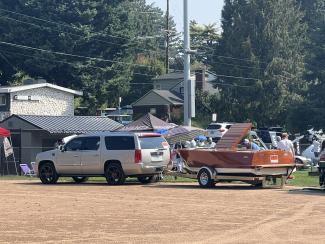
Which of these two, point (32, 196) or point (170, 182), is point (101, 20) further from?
point (32, 196)

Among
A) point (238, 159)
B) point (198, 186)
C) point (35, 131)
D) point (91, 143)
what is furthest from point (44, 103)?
point (238, 159)

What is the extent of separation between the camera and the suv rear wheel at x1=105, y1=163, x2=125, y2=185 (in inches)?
1174

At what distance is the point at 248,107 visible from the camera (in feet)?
254

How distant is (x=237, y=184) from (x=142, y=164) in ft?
11.4

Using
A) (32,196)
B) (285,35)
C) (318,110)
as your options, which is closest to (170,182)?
(32,196)

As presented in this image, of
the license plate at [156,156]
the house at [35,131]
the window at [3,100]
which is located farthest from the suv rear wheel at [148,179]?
the window at [3,100]

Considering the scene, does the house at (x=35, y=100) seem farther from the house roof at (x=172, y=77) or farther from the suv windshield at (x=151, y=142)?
the suv windshield at (x=151, y=142)

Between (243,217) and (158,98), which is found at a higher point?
(158,98)

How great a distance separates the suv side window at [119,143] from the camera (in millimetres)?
29741

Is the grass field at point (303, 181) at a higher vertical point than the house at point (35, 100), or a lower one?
lower

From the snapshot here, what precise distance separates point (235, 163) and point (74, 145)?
6.79 metres

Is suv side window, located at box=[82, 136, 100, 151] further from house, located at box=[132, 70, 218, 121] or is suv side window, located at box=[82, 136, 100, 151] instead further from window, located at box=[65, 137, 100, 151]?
house, located at box=[132, 70, 218, 121]

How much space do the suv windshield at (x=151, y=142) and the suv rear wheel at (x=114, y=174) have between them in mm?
1183

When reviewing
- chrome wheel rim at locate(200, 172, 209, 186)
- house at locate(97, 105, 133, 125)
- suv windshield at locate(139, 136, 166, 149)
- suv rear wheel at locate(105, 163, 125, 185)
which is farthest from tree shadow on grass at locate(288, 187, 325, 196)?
house at locate(97, 105, 133, 125)
